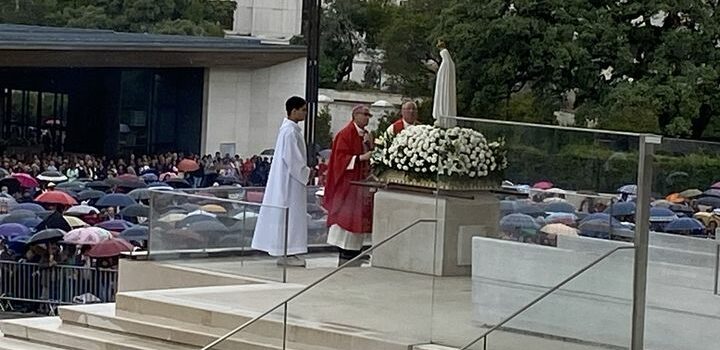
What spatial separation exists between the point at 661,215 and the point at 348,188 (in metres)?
4.63

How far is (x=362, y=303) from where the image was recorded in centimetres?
1146

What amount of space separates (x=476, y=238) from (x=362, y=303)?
4.39 ft

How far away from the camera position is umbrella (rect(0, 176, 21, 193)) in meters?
28.6

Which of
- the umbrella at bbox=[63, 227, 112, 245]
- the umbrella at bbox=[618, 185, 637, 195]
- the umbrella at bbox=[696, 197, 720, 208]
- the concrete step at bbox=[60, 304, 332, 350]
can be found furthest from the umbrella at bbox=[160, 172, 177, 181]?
the umbrella at bbox=[618, 185, 637, 195]

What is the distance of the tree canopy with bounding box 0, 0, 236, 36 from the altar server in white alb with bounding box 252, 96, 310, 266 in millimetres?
39432

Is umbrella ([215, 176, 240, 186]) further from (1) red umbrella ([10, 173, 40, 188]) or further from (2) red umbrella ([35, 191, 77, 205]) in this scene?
(2) red umbrella ([35, 191, 77, 205])

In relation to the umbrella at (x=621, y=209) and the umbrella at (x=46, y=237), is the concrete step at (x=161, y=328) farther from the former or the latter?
the umbrella at (x=46, y=237)

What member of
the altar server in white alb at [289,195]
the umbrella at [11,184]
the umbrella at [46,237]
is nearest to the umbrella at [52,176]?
the umbrella at [11,184]

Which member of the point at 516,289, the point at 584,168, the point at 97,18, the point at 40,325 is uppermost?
the point at 97,18

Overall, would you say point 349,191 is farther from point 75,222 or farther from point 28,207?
point 28,207

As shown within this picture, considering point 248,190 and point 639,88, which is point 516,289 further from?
A: point 639,88

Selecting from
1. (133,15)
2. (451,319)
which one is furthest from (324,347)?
(133,15)

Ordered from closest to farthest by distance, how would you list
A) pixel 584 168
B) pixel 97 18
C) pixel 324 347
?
pixel 584 168 → pixel 324 347 → pixel 97 18

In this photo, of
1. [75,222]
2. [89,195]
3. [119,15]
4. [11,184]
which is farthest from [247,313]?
[119,15]
